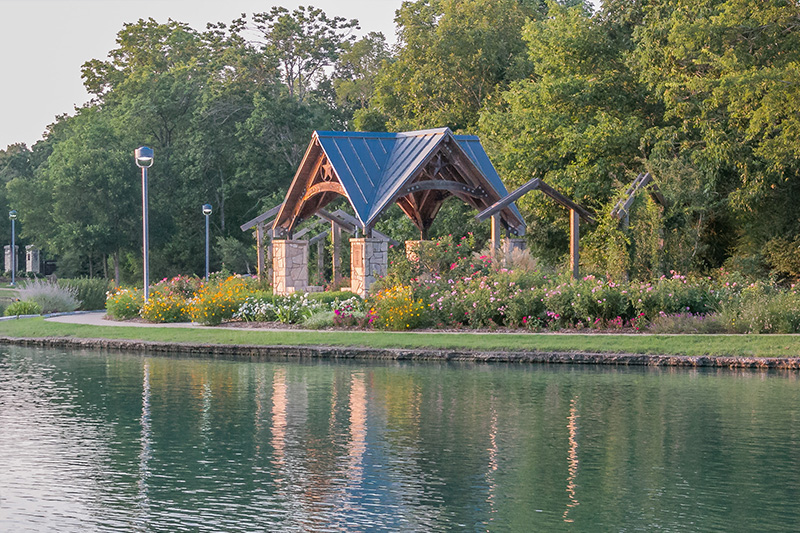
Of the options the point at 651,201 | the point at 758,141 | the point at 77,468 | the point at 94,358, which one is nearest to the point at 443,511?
the point at 77,468

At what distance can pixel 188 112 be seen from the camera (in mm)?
65562

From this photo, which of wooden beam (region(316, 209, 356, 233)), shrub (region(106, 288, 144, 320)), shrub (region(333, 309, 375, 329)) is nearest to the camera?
shrub (region(333, 309, 375, 329))

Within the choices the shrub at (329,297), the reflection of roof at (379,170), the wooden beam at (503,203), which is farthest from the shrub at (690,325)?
the reflection of roof at (379,170)

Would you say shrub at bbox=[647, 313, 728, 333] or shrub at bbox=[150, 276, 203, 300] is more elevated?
shrub at bbox=[150, 276, 203, 300]

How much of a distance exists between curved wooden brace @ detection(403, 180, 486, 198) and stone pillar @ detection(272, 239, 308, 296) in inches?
178

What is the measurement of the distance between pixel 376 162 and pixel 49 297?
1273 cm

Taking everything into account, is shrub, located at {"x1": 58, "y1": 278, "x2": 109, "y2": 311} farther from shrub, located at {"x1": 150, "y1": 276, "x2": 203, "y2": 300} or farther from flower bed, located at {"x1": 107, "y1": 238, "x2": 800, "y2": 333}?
flower bed, located at {"x1": 107, "y1": 238, "x2": 800, "y2": 333}

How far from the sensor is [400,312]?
25.5 m

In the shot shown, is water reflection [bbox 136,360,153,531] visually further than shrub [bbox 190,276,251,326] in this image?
No

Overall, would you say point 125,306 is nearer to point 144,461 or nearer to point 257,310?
point 257,310

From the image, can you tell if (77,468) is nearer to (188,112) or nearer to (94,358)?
(94,358)

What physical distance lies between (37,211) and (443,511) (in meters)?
62.1

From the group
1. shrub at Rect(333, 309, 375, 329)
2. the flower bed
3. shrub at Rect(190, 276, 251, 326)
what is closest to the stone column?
the flower bed

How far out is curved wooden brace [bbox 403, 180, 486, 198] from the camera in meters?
30.8
